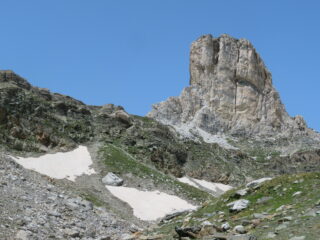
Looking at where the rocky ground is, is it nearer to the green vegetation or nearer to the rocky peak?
the green vegetation

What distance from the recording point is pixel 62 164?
6538cm

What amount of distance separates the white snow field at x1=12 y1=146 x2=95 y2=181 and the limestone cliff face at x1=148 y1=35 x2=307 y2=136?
3262 inches

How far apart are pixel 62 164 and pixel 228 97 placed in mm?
106799

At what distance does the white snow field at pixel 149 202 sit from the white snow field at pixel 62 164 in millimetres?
6691

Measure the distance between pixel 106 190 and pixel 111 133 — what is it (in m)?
30.5

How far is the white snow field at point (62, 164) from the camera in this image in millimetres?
60438

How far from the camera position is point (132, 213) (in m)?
50.1

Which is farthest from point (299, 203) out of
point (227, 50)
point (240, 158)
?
point (227, 50)

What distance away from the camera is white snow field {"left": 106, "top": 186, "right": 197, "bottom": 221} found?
51625 mm

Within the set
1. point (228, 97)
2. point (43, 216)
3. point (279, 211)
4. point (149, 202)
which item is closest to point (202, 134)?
point (228, 97)

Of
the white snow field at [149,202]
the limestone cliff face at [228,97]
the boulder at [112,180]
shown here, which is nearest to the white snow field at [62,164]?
the boulder at [112,180]

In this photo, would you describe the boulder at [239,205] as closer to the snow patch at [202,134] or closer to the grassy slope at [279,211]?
the grassy slope at [279,211]

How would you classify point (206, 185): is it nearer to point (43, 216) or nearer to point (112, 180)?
point (112, 180)

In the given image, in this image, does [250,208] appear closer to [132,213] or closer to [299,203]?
[299,203]
